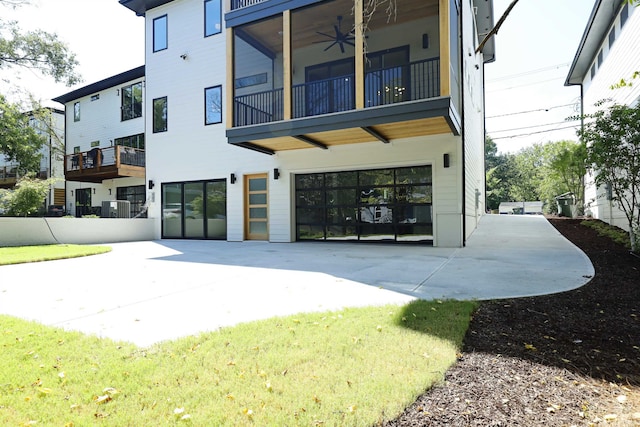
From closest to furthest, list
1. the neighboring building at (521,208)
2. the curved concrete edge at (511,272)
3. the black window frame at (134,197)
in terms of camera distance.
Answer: the curved concrete edge at (511,272)
the black window frame at (134,197)
the neighboring building at (521,208)

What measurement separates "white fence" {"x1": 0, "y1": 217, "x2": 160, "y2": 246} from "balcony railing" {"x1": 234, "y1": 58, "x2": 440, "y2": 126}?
6.59 metres

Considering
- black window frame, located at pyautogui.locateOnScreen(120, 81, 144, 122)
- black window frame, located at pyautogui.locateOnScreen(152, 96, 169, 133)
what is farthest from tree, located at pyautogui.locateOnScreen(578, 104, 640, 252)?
black window frame, located at pyautogui.locateOnScreen(120, 81, 144, 122)

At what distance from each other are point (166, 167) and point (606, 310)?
1394 centimetres

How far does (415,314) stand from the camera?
11.3ft

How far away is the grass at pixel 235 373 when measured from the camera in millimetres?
1852

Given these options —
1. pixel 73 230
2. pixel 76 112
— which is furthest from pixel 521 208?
pixel 76 112

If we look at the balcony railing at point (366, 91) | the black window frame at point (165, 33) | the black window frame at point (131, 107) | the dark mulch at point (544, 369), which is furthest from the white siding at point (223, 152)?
the dark mulch at point (544, 369)

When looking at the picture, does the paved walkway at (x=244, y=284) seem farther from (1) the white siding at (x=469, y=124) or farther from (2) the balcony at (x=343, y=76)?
(1) the white siding at (x=469, y=124)

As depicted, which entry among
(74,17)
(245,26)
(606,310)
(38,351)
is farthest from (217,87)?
(606,310)

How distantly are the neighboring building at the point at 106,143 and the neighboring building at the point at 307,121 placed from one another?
82.0 inches

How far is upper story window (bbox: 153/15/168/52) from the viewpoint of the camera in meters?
14.2

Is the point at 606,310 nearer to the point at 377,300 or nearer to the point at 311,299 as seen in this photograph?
the point at 377,300

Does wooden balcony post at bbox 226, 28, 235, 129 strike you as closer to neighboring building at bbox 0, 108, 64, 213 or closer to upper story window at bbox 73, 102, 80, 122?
upper story window at bbox 73, 102, 80, 122

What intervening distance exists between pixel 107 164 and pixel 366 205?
12.0 metres
